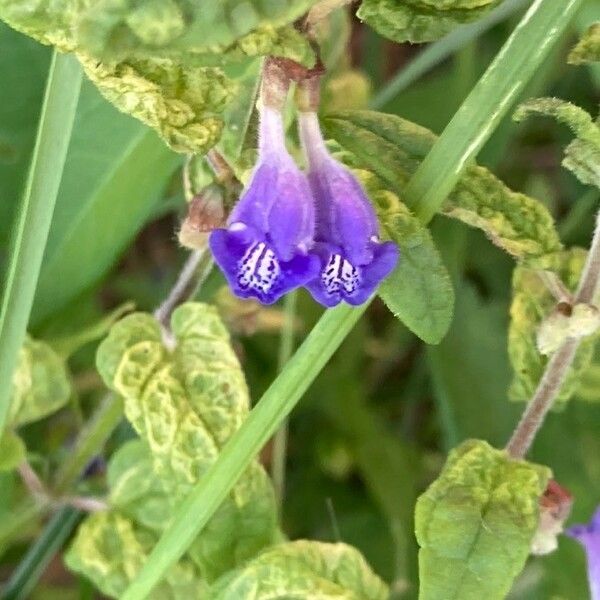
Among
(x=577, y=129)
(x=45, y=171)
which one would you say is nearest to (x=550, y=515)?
(x=577, y=129)

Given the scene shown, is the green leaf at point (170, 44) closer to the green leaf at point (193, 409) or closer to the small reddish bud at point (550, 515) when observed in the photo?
the green leaf at point (193, 409)

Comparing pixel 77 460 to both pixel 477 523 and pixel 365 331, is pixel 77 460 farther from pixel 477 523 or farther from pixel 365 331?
pixel 365 331

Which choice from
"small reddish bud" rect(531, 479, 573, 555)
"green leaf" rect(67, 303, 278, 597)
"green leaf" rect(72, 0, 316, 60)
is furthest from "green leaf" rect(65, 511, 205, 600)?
"green leaf" rect(72, 0, 316, 60)

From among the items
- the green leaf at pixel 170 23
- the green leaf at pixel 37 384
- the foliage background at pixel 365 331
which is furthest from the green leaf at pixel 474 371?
the green leaf at pixel 170 23

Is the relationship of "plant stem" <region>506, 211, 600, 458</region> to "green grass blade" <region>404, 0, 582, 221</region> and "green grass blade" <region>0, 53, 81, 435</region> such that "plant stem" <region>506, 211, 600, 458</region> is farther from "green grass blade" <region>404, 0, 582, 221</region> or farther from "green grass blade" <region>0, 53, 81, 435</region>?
"green grass blade" <region>0, 53, 81, 435</region>

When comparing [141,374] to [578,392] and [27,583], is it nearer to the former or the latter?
[27,583]

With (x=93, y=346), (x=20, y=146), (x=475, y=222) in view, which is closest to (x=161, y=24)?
(x=475, y=222)
